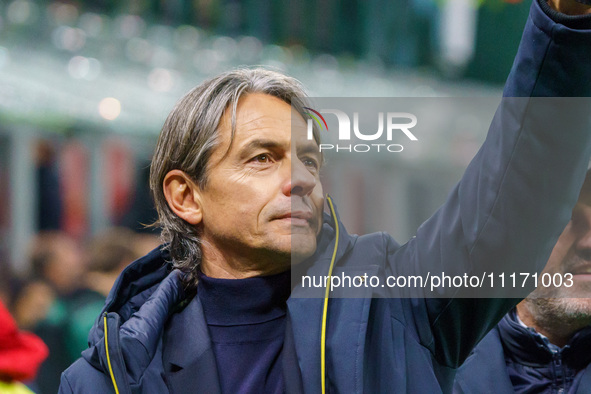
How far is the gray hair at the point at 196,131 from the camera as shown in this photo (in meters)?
2.09

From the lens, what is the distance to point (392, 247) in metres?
1.91

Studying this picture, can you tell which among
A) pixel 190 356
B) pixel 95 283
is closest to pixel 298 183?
pixel 190 356

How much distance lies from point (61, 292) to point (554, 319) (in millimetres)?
2714

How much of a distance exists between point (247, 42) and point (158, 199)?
641 centimetres

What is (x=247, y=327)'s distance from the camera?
1937 mm

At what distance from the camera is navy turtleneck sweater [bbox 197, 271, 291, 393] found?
6.14 feet

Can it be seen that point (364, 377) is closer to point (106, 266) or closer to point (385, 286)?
point (385, 286)

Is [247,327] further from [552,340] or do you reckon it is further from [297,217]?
[552,340]

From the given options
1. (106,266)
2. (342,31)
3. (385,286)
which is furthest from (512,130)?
(342,31)

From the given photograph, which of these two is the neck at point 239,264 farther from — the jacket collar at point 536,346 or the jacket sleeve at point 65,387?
the jacket collar at point 536,346

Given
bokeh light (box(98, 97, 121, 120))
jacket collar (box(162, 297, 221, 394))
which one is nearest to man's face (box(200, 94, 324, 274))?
jacket collar (box(162, 297, 221, 394))

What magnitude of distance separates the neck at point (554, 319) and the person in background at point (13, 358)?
52.9 inches

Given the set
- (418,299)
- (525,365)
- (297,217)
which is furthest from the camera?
(525,365)

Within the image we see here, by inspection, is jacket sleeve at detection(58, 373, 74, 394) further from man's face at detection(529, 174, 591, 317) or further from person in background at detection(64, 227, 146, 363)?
person in background at detection(64, 227, 146, 363)
